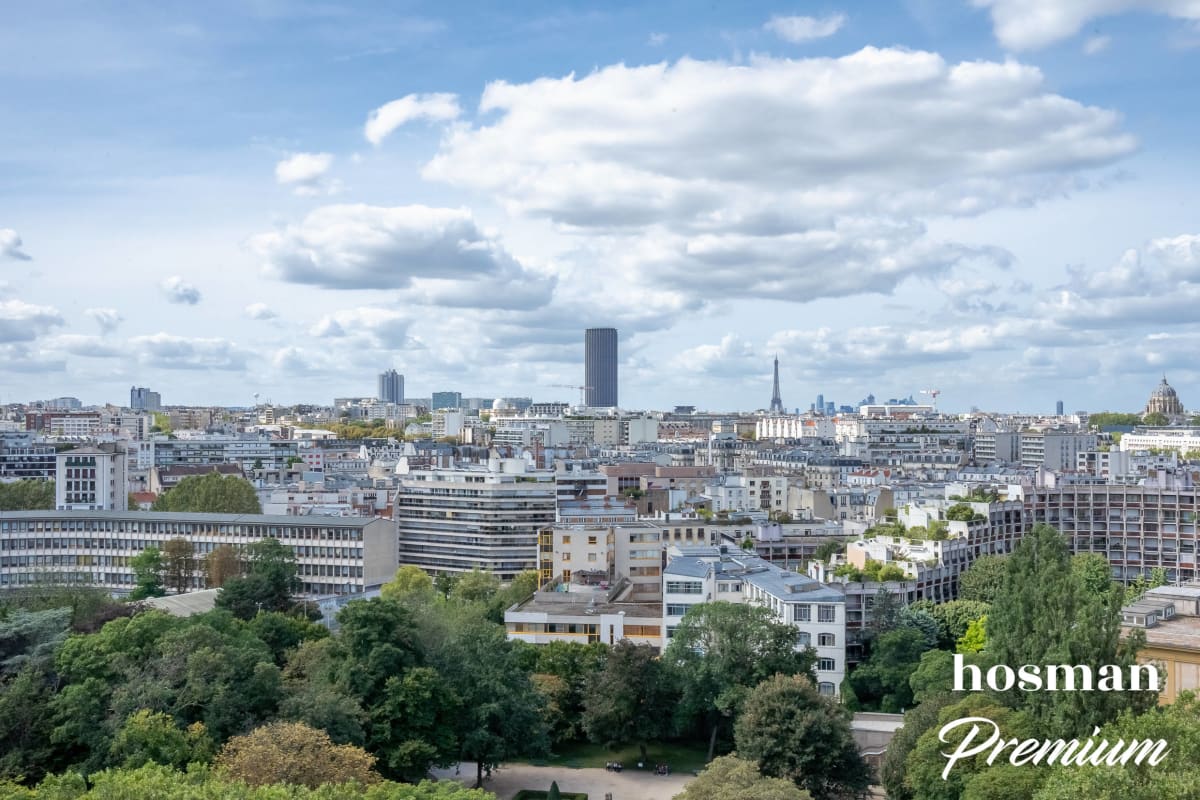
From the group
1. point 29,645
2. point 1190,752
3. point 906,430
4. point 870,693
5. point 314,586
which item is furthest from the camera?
point 906,430

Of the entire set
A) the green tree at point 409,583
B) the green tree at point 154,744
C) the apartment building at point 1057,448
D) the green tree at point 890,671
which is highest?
the apartment building at point 1057,448

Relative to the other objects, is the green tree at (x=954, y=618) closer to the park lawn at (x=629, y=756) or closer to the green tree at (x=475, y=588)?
the park lawn at (x=629, y=756)

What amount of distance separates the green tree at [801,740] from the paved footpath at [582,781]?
15.2 ft

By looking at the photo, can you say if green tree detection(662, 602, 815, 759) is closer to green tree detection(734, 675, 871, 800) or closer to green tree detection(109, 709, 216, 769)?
green tree detection(734, 675, 871, 800)

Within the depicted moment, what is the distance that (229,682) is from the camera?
106 feet

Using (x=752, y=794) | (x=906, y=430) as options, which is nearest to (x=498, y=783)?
(x=752, y=794)

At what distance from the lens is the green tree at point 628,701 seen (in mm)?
39188

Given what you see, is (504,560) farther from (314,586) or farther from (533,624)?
(533,624)

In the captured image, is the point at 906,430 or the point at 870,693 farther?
the point at 906,430

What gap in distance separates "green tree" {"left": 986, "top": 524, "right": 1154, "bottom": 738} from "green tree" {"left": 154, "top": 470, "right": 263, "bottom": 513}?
5378cm

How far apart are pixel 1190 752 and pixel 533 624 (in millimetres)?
28927

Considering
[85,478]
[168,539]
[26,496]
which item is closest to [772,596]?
[168,539]

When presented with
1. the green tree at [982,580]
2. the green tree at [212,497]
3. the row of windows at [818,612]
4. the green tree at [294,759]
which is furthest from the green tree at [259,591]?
the green tree at [982,580]

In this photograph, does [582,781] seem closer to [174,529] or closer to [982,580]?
[982,580]
